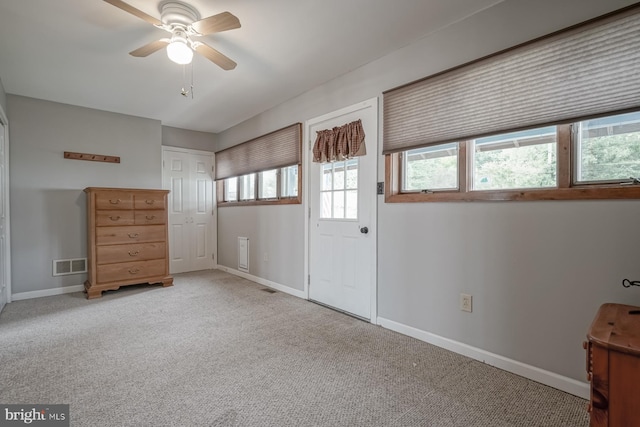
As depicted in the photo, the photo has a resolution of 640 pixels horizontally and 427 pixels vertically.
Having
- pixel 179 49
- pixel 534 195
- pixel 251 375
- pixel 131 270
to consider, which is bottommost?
pixel 251 375

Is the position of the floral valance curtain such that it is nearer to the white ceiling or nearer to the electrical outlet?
the white ceiling

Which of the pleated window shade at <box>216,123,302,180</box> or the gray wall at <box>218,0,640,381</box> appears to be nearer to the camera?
the gray wall at <box>218,0,640,381</box>

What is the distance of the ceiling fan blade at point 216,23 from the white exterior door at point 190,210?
11.2 ft

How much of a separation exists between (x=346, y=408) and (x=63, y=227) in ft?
14.0

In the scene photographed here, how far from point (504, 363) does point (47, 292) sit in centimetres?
501

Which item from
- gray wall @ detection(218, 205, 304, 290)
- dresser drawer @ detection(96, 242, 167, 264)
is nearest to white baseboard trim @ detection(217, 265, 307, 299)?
gray wall @ detection(218, 205, 304, 290)

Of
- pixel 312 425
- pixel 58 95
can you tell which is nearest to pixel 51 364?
pixel 312 425

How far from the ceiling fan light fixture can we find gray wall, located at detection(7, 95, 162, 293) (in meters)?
2.89

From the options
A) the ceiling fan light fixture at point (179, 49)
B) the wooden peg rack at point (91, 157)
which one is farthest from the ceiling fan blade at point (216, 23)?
the wooden peg rack at point (91, 157)

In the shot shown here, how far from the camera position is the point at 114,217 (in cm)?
384

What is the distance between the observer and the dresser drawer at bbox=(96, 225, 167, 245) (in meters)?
3.76

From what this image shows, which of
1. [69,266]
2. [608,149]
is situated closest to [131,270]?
[69,266]

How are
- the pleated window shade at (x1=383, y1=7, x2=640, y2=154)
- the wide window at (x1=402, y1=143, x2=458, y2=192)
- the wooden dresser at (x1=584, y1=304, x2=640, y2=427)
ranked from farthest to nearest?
the wide window at (x1=402, y1=143, x2=458, y2=192) → the pleated window shade at (x1=383, y1=7, x2=640, y2=154) → the wooden dresser at (x1=584, y1=304, x2=640, y2=427)

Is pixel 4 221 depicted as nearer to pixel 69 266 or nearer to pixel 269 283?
pixel 69 266
